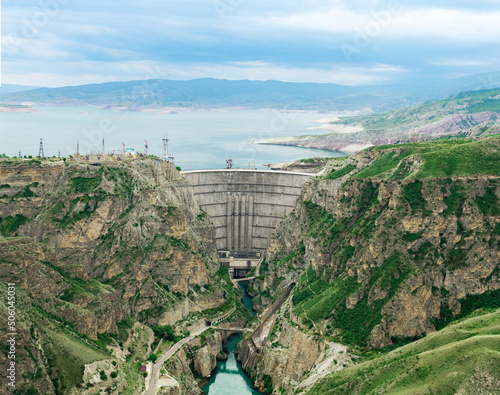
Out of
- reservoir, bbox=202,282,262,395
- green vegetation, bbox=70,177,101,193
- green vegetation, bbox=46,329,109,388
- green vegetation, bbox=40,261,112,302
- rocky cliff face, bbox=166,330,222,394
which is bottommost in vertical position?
reservoir, bbox=202,282,262,395

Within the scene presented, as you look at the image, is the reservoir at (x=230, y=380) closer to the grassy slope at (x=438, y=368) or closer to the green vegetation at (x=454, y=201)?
the grassy slope at (x=438, y=368)

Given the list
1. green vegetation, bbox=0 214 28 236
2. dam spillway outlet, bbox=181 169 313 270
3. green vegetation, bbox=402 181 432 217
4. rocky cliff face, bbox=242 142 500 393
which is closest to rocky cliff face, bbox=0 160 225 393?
green vegetation, bbox=0 214 28 236

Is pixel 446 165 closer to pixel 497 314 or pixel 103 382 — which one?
pixel 497 314

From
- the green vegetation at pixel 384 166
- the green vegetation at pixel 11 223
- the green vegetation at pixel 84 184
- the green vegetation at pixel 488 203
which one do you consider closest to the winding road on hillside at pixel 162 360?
the green vegetation at pixel 84 184

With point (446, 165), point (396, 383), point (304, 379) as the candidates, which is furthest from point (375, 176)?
point (396, 383)

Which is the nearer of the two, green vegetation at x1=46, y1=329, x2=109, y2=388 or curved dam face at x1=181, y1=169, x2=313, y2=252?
green vegetation at x1=46, y1=329, x2=109, y2=388

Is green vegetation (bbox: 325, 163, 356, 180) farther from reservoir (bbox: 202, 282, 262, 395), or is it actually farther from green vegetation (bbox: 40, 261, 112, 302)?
green vegetation (bbox: 40, 261, 112, 302)

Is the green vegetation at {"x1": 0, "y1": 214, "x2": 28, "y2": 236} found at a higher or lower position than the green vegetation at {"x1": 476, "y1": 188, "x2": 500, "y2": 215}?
A: lower
